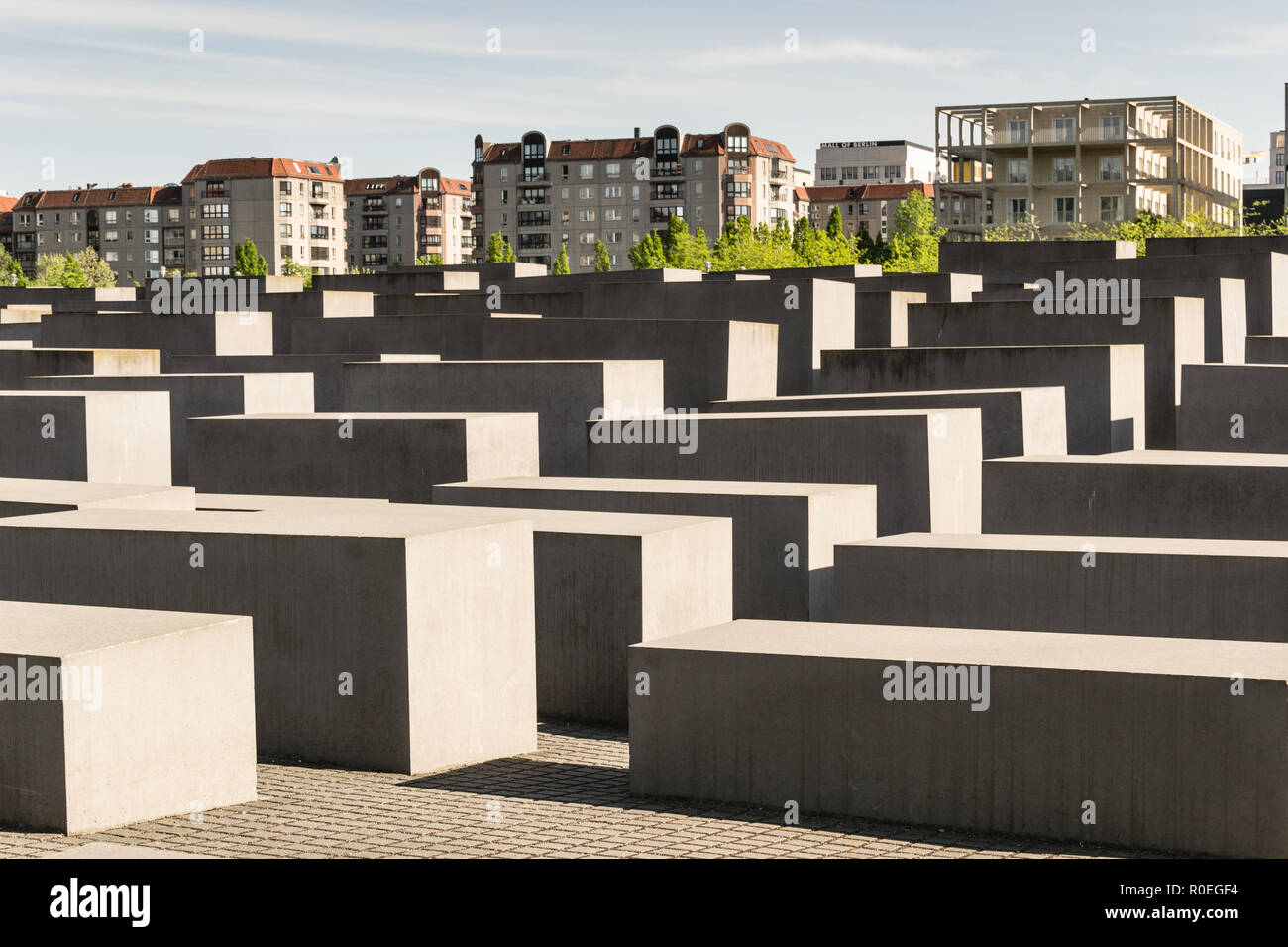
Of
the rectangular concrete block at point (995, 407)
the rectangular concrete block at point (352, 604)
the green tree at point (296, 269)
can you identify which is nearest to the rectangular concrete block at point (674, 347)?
the rectangular concrete block at point (995, 407)

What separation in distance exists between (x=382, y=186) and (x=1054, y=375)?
152948 millimetres

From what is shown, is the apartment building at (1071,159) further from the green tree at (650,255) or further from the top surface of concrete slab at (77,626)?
the top surface of concrete slab at (77,626)

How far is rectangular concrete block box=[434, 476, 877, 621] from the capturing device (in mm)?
13609

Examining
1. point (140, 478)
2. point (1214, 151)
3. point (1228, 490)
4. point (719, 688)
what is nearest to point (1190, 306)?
point (1228, 490)

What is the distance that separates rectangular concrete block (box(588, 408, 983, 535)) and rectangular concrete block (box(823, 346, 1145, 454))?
407 cm

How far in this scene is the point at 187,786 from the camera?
27.6 ft

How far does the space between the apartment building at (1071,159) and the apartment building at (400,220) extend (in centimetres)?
9189

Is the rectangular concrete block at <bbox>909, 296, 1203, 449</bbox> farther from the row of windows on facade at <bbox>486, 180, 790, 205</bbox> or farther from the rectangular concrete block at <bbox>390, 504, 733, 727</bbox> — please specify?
the row of windows on facade at <bbox>486, 180, 790, 205</bbox>

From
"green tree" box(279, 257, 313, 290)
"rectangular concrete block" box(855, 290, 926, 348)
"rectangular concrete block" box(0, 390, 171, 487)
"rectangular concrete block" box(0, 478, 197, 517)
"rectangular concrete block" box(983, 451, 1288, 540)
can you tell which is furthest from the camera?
"green tree" box(279, 257, 313, 290)

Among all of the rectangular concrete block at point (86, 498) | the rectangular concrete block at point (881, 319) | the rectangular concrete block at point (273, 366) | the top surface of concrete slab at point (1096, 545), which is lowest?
the top surface of concrete slab at point (1096, 545)

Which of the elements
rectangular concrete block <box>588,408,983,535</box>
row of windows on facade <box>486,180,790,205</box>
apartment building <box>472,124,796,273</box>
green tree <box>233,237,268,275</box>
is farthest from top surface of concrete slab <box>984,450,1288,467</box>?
row of windows on facade <box>486,180,790,205</box>

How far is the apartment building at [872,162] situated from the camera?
179500 millimetres

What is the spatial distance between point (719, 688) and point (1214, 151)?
88.4m
